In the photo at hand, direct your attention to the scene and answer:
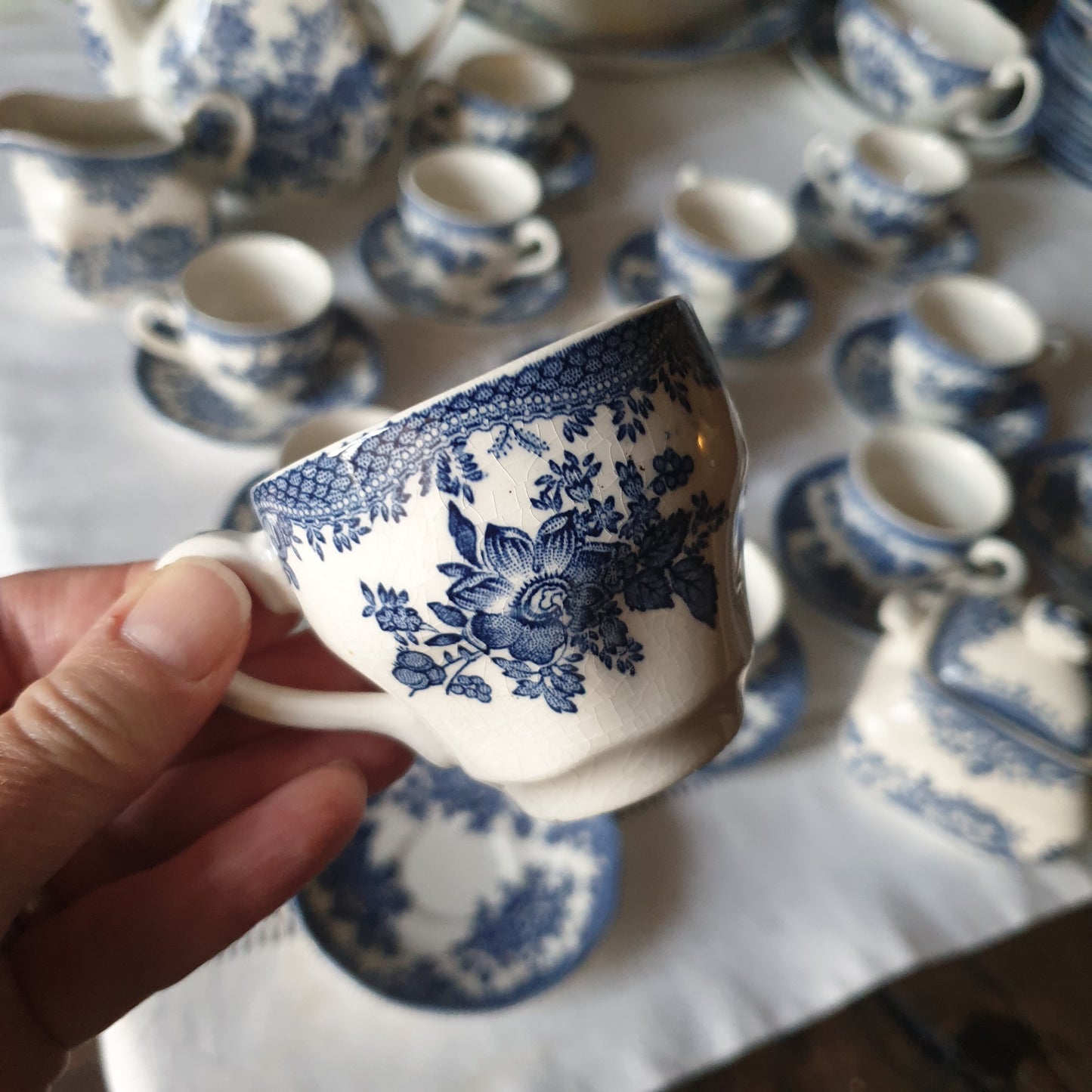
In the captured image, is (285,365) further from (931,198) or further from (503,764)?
(931,198)

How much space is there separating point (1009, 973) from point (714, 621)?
24.9 inches

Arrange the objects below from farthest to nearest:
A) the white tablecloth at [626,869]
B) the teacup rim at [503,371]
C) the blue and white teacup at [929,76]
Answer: the blue and white teacup at [929,76]
the white tablecloth at [626,869]
the teacup rim at [503,371]

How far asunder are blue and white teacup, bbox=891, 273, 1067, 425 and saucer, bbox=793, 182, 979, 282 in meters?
0.07

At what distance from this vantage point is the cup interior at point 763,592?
0.49 metres

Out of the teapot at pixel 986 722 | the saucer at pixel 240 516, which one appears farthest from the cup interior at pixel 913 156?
the saucer at pixel 240 516

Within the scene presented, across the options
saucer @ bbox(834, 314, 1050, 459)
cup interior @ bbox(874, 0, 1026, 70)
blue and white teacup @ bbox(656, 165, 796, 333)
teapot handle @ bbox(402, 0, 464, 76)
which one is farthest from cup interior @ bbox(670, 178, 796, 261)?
cup interior @ bbox(874, 0, 1026, 70)

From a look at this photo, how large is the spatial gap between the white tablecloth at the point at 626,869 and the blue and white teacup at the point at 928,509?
5 centimetres

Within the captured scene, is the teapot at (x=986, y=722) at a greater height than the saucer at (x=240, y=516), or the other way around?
the teapot at (x=986, y=722)

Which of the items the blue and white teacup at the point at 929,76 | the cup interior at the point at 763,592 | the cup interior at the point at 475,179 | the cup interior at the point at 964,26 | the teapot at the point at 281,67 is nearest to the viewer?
the cup interior at the point at 763,592

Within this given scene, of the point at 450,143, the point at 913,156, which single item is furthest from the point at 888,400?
the point at 450,143

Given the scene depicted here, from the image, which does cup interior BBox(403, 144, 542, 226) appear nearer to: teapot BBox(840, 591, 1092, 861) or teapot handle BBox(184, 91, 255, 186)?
teapot handle BBox(184, 91, 255, 186)

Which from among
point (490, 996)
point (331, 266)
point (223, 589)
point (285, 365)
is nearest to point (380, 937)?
point (490, 996)

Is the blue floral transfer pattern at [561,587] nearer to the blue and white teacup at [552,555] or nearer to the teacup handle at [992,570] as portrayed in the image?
the blue and white teacup at [552,555]

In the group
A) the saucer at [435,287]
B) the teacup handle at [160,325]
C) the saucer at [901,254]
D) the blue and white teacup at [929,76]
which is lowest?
the teacup handle at [160,325]
